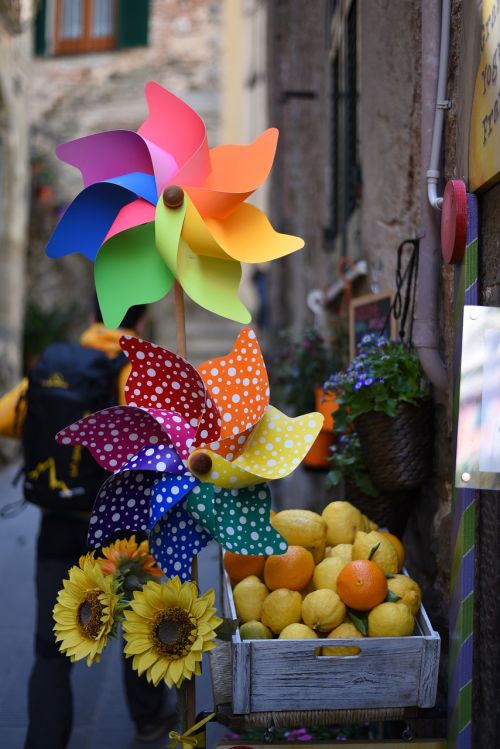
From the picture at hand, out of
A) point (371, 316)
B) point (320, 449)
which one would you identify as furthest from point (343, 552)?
point (320, 449)

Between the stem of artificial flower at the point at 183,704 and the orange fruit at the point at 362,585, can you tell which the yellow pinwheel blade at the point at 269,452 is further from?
the stem of artificial flower at the point at 183,704

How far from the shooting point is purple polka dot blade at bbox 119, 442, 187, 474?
6.13ft

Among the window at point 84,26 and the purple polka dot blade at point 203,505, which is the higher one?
the window at point 84,26

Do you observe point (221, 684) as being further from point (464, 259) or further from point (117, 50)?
point (117, 50)

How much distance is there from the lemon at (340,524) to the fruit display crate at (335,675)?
39cm

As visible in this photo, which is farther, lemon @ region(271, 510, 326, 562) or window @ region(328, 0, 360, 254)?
window @ region(328, 0, 360, 254)

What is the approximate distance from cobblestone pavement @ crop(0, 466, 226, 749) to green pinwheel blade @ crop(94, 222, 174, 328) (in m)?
1.19

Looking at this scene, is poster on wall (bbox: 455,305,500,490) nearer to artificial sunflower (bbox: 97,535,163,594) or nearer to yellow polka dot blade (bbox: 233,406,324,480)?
yellow polka dot blade (bbox: 233,406,324,480)

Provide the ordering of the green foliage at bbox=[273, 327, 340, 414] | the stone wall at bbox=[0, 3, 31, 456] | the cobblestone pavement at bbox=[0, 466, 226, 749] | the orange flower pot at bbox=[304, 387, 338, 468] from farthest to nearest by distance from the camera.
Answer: the stone wall at bbox=[0, 3, 31, 456] < the green foliage at bbox=[273, 327, 340, 414] < the orange flower pot at bbox=[304, 387, 338, 468] < the cobblestone pavement at bbox=[0, 466, 226, 749]

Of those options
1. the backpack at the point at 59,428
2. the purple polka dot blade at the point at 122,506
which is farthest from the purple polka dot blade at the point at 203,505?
the backpack at the point at 59,428

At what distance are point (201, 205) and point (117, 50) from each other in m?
11.4

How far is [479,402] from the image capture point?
67.9 inches

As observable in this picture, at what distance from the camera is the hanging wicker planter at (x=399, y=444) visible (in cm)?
243

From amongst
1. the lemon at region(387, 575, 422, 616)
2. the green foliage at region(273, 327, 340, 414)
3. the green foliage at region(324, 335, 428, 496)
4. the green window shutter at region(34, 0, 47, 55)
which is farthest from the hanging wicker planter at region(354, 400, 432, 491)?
the green window shutter at region(34, 0, 47, 55)
